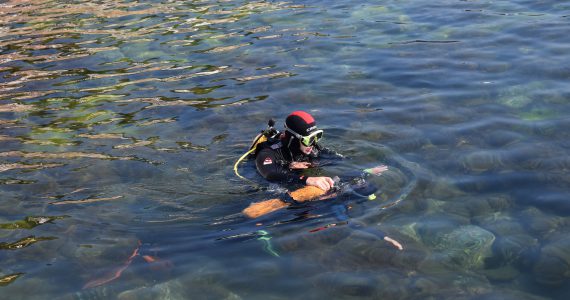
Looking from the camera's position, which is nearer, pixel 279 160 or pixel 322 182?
pixel 322 182

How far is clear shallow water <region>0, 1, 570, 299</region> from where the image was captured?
6.50 m

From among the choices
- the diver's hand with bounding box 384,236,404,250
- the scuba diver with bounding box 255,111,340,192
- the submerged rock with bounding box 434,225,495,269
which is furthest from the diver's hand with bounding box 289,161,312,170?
the submerged rock with bounding box 434,225,495,269

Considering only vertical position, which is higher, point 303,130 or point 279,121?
point 303,130

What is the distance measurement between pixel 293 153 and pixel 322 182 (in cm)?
92

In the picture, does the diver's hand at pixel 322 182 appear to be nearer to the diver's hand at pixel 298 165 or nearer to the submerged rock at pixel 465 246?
the diver's hand at pixel 298 165

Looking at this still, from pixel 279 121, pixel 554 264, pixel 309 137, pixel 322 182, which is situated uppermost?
pixel 309 137

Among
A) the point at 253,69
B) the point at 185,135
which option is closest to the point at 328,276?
the point at 185,135

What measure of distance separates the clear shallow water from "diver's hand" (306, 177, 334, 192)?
0.83ft

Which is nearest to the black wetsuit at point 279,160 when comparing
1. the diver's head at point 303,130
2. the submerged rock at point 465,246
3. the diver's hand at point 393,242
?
the diver's head at point 303,130

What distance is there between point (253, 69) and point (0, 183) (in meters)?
6.04

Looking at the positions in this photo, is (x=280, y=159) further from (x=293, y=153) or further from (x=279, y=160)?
(x=293, y=153)

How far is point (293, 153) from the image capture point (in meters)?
8.70

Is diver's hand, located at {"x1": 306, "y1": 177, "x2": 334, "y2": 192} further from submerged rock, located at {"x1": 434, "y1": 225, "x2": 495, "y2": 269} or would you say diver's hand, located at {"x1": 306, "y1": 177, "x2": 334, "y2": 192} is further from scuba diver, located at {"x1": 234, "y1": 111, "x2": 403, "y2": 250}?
submerged rock, located at {"x1": 434, "y1": 225, "x2": 495, "y2": 269}

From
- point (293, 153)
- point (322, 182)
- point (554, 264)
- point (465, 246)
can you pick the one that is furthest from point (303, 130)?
point (554, 264)
